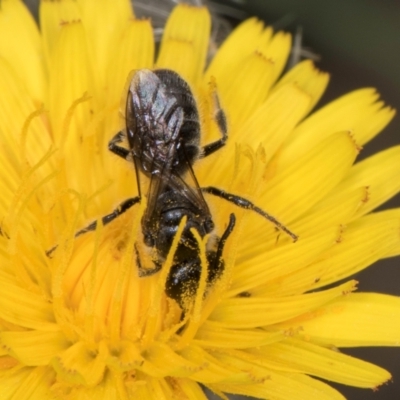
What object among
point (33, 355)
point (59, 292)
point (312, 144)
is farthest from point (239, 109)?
point (33, 355)

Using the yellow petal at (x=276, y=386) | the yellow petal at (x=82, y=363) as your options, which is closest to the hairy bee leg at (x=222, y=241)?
the yellow petal at (x=276, y=386)

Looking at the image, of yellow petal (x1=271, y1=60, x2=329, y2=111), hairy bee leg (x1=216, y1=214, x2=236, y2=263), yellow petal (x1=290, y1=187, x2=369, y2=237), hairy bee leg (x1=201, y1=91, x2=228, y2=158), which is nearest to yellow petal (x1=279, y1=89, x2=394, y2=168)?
yellow petal (x1=271, y1=60, x2=329, y2=111)

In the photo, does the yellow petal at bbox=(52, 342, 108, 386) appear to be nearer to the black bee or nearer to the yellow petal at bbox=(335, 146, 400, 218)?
the black bee

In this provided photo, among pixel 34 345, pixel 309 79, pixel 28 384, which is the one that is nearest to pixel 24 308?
pixel 34 345

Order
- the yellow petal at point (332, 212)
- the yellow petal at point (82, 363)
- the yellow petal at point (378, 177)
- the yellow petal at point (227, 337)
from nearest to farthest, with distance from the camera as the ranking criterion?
1. the yellow petal at point (82, 363)
2. the yellow petal at point (227, 337)
3. the yellow petal at point (332, 212)
4. the yellow petal at point (378, 177)

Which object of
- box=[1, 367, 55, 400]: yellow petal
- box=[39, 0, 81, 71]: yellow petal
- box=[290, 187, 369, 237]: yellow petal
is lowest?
box=[1, 367, 55, 400]: yellow petal

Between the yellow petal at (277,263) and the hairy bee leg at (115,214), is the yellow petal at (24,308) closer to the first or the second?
the hairy bee leg at (115,214)

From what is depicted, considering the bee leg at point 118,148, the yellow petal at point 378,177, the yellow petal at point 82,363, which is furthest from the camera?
the yellow petal at point 378,177
